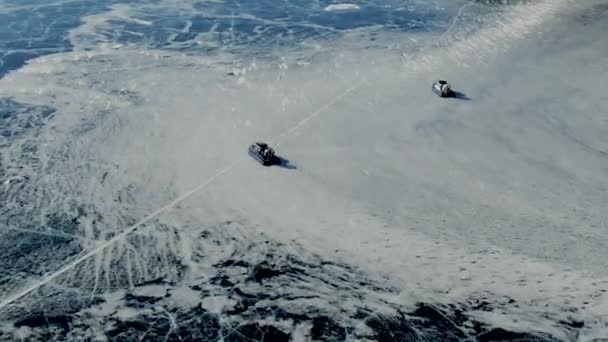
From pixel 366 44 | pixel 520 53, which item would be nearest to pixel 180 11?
pixel 366 44

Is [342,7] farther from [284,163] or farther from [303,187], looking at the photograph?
[303,187]

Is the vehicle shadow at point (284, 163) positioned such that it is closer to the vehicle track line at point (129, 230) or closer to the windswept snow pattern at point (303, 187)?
the windswept snow pattern at point (303, 187)

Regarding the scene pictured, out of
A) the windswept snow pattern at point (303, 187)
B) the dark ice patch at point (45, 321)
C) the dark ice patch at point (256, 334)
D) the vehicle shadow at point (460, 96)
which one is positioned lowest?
the dark ice patch at point (45, 321)

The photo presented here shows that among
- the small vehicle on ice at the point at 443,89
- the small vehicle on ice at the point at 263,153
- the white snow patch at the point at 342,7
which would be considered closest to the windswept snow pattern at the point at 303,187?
the small vehicle on ice at the point at 263,153

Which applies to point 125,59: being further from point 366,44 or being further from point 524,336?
point 524,336

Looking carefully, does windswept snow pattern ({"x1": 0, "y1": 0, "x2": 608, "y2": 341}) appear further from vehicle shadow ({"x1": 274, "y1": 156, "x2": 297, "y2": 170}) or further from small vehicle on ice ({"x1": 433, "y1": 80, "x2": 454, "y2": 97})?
small vehicle on ice ({"x1": 433, "y1": 80, "x2": 454, "y2": 97})

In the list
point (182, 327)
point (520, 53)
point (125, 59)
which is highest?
point (520, 53)

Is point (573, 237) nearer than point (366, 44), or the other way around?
point (573, 237)

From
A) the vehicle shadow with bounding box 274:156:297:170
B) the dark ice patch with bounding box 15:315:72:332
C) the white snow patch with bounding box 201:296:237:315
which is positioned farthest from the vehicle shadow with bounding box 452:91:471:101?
the dark ice patch with bounding box 15:315:72:332
